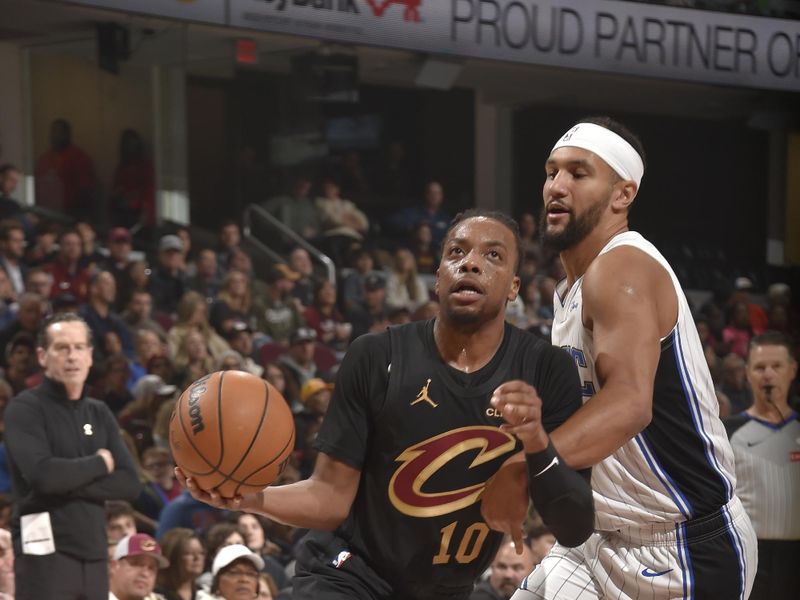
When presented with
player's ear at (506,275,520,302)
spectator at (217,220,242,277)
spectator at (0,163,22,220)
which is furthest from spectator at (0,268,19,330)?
player's ear at (506,275,520,302)

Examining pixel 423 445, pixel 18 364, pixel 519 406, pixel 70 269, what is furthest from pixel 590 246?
pixel 70 269

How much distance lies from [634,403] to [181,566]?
4.08 metres

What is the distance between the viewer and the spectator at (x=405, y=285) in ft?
40.0

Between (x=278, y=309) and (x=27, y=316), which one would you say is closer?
(x=27, y=316)

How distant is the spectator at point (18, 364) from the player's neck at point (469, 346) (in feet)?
18.4

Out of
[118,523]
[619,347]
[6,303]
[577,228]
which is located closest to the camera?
[619,347]

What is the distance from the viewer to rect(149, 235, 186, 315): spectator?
1060 cm

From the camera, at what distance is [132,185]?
11555 millimetres

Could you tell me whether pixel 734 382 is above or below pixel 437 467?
below

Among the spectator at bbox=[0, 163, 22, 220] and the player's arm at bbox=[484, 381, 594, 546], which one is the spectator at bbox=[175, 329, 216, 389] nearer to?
the spectator at bbox=[0, 163, 22, 220]

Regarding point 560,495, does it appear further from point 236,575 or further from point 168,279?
point 168,279

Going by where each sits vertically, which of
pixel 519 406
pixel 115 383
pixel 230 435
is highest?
pixel 519 406

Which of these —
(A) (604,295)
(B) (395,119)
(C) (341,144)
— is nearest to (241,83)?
(C) (341,144)

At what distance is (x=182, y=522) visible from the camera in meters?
7.40
